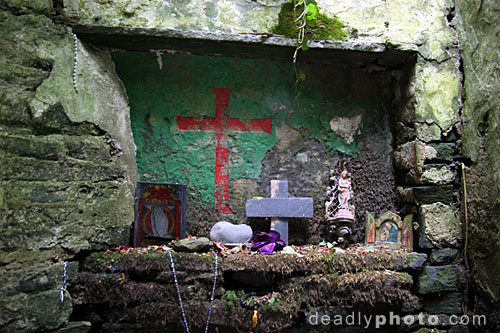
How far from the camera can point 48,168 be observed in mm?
2381

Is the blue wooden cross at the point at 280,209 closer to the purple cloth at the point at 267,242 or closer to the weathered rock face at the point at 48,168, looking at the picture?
the purple cloth at the point at 267,242

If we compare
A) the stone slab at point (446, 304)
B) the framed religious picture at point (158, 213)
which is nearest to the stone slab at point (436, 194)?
the stone slab at point (446, 304)

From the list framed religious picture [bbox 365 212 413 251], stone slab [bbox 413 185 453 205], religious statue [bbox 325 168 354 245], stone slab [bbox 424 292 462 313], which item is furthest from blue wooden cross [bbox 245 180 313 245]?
stone slab [bbox 424 292 462 313]

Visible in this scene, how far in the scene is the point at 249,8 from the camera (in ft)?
9.27

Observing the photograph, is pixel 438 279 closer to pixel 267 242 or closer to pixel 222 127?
pixel 267 242

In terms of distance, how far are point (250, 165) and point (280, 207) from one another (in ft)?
1.36

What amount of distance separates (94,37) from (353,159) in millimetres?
2092

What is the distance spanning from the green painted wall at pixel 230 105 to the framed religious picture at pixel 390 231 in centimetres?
61

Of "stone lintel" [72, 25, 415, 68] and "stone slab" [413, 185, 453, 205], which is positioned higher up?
"stone lintel" [72, 25, 415, 68]

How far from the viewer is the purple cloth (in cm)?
271

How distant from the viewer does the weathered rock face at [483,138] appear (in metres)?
2.63

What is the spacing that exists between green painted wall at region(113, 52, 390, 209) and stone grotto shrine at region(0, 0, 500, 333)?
12mm

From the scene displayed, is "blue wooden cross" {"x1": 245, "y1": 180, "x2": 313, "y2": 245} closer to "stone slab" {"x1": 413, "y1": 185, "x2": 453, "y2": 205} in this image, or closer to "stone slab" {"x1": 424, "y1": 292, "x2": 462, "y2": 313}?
"stone slab" {"x1": 413, "y1": 185, "x2": 453, "y2": 205}

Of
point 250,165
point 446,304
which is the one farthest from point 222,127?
point 446,304
